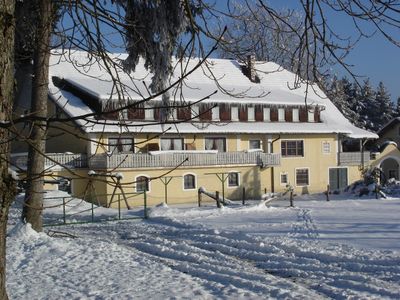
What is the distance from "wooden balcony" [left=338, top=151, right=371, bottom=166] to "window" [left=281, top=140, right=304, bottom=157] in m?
3.72

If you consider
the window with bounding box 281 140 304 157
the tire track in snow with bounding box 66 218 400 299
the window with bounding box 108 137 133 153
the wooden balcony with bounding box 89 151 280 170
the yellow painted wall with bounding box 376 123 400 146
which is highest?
the yellow painted wall with bounding box 376 123 400 146

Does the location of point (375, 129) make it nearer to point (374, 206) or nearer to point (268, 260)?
point (374, 206)

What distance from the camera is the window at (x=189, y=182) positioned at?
37.0 m

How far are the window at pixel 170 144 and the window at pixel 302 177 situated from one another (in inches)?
400

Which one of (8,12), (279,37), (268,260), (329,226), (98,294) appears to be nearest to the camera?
(8,12)

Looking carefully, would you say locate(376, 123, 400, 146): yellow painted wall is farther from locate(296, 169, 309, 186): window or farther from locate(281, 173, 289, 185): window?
locate(281, 173, 289, 185): window

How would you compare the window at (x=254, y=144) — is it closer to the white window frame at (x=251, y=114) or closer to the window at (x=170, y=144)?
the white window frame at (x=251, y=114)

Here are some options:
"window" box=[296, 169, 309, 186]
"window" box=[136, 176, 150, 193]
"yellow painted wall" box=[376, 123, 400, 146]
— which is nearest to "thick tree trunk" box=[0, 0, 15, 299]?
"window" box=[136, 176, 150, 193]

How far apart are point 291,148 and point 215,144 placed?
6812 mm

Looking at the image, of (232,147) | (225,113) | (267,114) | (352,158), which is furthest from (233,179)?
(352,158)

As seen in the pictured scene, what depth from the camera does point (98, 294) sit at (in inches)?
353

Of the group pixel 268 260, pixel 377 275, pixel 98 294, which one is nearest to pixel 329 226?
pixel 268 260

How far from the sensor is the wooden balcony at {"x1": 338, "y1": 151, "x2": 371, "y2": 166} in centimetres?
4585

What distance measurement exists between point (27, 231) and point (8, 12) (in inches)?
487
